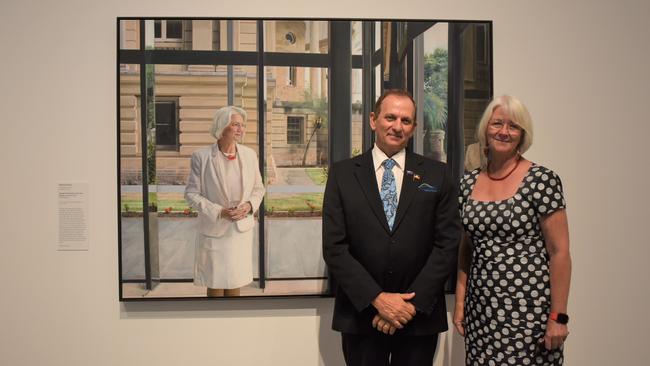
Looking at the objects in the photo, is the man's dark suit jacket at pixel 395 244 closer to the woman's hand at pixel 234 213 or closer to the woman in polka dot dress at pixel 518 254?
the woman in polka dot dress at pixel 518 254

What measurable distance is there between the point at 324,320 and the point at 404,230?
2.73ft

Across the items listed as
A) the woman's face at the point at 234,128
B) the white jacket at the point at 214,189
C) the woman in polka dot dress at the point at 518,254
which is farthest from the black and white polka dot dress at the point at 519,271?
the woman's face at the point at 234,128

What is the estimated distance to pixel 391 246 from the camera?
202 centimetres

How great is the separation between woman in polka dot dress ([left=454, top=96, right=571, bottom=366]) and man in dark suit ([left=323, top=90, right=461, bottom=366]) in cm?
16

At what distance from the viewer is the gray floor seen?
2.49 m

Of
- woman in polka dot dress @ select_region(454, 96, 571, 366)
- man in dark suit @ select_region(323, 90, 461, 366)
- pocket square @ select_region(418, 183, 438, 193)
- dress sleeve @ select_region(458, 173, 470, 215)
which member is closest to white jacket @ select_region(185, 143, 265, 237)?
man in dark suit @ select_region(323, 90, 461, 366)

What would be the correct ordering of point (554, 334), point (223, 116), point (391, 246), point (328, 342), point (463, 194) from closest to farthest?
point (554, 334) → point (391, 246) → point (463, 194) → point (223, 116) → point (328, 342)

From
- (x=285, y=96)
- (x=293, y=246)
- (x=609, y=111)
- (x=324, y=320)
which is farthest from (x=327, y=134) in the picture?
(x=609, y=111)

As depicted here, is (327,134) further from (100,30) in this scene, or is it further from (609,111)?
(609,111)

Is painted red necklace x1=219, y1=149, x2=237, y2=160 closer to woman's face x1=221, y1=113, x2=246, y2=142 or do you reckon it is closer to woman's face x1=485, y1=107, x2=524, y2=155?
woman's face x1=221, y1=113, x2=246, y2=142

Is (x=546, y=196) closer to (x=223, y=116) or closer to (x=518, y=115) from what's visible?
(x=518, y=115)

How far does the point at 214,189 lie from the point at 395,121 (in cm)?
96

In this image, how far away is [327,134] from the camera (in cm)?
252

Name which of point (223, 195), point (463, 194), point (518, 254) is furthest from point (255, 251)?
point (518, 254)
